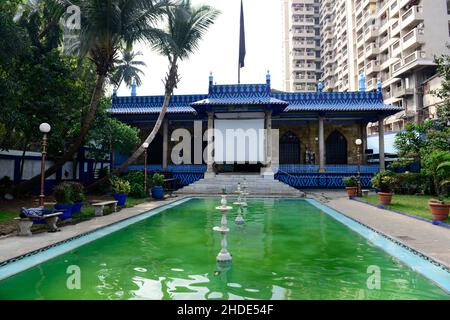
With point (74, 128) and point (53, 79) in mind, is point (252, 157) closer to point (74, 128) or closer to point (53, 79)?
point (74, 128)

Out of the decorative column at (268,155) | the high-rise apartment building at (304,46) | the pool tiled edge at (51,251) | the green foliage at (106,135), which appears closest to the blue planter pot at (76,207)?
the pool tiled edge at (51,251)

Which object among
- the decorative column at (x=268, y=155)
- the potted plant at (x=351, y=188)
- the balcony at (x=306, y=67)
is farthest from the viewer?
the balcony at (x=306, y=67)

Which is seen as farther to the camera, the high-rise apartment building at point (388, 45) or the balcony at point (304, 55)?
the balcony at point (304, 55)

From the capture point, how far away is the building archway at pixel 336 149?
2294cm

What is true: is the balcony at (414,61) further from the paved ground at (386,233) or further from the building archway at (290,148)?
the paved ground at (386,233)

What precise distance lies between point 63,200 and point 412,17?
3753 centimetres

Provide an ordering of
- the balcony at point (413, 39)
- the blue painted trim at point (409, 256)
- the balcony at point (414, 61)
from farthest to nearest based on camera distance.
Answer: the balcony at point (413, 39) < the balcony at point (414, 61) < the blue painted trim at point (409, 256)

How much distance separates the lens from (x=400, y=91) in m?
33.2

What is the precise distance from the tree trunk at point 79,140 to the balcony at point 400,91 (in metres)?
31.3

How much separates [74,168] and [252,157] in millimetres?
10698

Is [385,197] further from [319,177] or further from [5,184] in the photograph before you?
[5,184]

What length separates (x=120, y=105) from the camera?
22.8 meters

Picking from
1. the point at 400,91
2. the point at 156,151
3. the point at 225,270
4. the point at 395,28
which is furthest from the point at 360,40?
the point at 225,270
